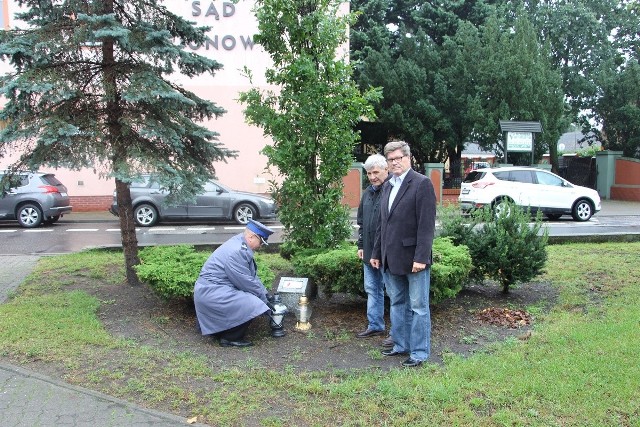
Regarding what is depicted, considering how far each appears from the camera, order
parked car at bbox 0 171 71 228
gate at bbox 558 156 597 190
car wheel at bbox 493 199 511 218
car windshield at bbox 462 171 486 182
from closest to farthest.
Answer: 1. car wheel at bbox 493 199 511 218
2. parked car at bbox 0 171 71 228
3. car windshield at bbox 462 171 486 182
4. gate at bbox 558 156 597 190

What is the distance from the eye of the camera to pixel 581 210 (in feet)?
59.3

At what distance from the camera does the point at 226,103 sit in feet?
68.1

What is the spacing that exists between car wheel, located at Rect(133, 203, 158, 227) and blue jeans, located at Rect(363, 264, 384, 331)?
12.2 m

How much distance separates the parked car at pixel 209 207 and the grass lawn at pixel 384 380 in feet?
34.8

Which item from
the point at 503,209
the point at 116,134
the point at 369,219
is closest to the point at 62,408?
the point at 369,219

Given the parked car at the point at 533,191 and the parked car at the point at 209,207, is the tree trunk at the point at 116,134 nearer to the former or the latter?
the parked car at the point at 209,207

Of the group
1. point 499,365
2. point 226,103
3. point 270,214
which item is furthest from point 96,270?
point 226,103

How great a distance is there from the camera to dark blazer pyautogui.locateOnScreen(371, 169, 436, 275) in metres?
4.65

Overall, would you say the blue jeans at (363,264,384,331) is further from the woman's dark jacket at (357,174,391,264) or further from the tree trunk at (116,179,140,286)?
the tree trunk at (116,179,140,286)

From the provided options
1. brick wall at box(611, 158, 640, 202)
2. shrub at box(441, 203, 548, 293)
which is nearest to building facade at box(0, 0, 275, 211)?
shrub at box(441, 203, 548, 293)

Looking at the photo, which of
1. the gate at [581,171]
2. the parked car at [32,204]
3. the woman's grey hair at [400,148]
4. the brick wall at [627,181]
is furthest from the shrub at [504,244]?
the gate at [581,171]

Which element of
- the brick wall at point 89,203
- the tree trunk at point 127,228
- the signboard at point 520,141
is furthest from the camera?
the signboard at point 520,141

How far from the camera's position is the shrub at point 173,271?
5.78m

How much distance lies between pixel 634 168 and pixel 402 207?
24647 mm
